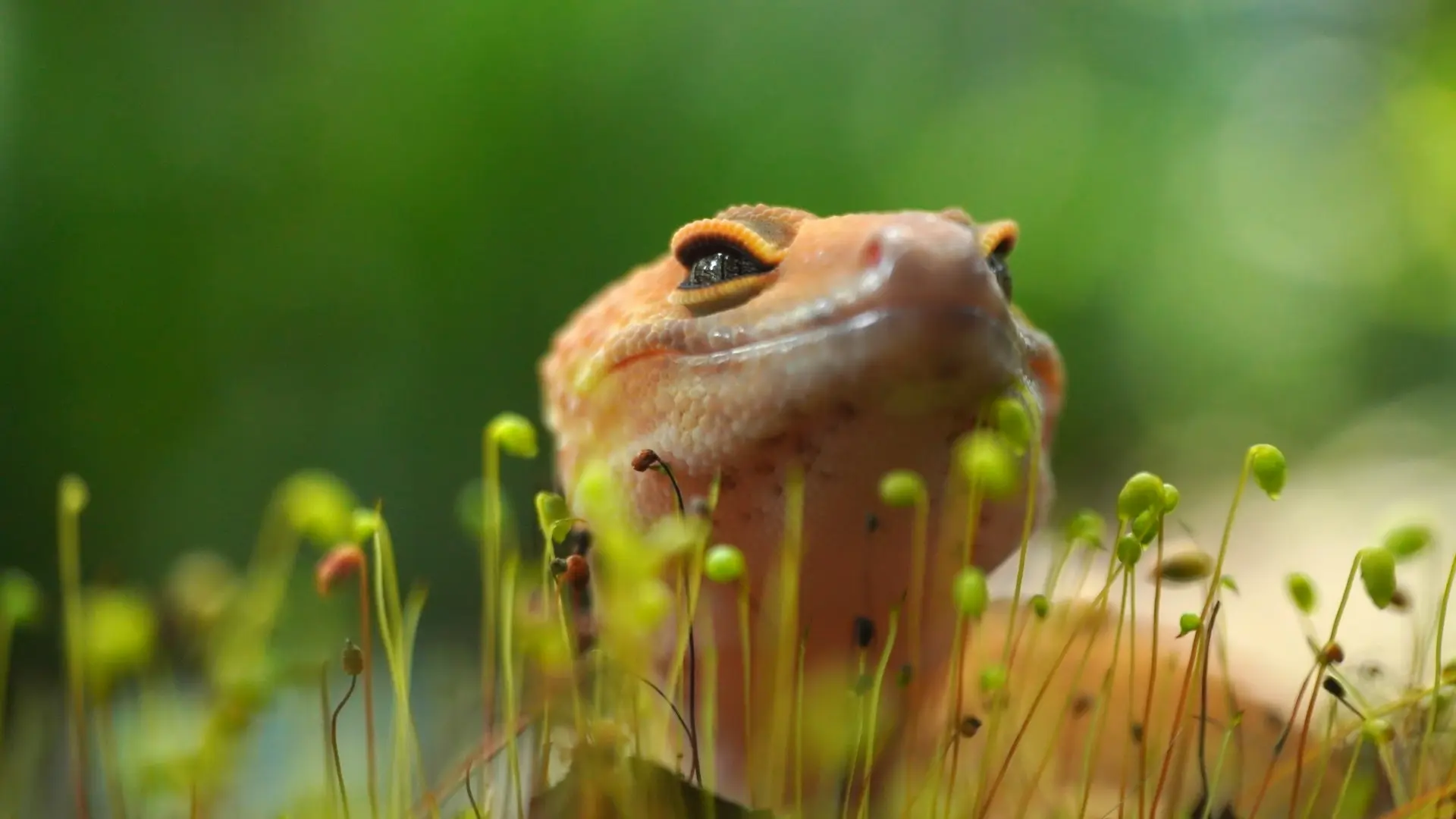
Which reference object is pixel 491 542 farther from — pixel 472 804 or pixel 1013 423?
pixel 1013 423

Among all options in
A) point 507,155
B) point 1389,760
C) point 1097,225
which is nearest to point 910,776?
point 1389,760

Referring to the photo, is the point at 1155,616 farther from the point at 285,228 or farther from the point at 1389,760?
the point at 285,228

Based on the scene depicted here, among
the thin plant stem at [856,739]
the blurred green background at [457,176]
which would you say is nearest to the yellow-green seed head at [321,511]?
the thin plant stem at [856,739]

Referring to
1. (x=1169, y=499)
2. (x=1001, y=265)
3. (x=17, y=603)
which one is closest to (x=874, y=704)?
(x=1169, y=499)

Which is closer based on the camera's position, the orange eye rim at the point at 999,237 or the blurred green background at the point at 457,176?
the orange eye rim at the point at 999,237

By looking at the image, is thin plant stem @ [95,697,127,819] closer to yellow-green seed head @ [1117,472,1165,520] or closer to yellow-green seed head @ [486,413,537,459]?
yellow-green seed head @ [486,413,537,459]

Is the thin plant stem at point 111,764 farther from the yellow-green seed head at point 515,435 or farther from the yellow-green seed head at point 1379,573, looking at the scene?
the yellow-green seed head at point 1379,573

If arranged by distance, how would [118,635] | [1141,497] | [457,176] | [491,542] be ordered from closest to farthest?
[118,635] < [1141,497] < [491,542] < [457,176]
